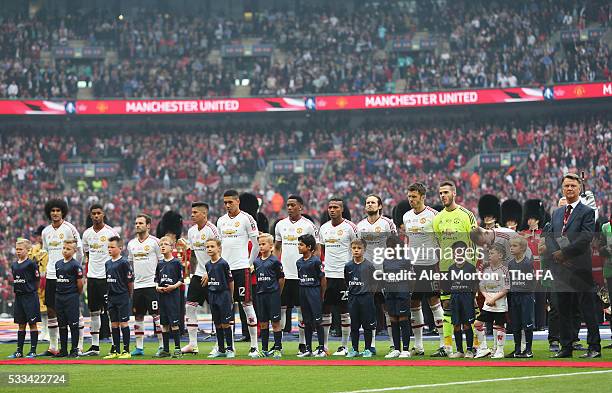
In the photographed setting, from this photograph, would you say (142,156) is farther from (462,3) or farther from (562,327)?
(562,327)

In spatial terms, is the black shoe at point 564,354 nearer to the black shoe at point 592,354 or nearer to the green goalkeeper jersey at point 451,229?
the black shoe at point 592,354

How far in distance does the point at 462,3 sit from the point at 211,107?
51.6 feet

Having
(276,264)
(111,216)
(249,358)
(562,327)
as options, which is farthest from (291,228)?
(111,216)

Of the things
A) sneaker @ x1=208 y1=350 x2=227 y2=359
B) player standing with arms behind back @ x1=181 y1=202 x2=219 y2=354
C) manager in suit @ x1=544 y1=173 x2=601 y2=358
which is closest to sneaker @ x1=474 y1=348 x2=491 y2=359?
manager in suit @ x1=544 y1=173 x2=601 y2=358

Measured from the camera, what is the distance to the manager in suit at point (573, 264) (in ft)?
45.0

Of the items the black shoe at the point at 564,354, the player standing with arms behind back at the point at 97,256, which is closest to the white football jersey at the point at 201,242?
the player standing with arms behind back at the point at 97,256

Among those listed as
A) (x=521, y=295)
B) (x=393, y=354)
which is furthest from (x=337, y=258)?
(x=521, y=295)

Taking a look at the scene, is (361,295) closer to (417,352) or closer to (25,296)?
(417,352)

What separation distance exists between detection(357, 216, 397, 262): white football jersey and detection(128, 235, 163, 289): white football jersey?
10.8 ft

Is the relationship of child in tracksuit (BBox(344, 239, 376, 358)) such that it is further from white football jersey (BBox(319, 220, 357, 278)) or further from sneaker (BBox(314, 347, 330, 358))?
white football jersey (BBox(319, 220, 357, 278))

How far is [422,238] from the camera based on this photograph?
1567cm

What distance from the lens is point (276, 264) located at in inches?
623

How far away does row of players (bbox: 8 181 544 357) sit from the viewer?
50.2 ft

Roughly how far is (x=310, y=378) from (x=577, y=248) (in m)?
4.12
